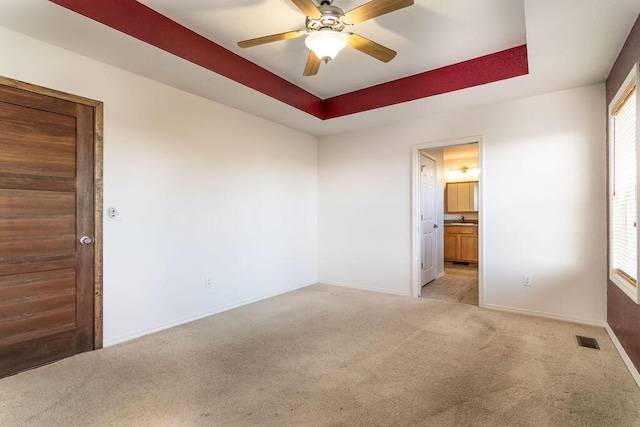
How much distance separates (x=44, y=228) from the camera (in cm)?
239

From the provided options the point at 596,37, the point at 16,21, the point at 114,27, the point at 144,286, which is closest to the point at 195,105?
the point at 114,27

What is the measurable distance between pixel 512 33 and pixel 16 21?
3738 mm

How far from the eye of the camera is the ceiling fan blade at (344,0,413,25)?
181 centimetres

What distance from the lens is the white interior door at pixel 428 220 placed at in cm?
469

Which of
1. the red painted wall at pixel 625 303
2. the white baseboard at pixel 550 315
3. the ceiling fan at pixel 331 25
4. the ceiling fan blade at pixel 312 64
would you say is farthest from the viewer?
the white baseboard at pixel 550 315

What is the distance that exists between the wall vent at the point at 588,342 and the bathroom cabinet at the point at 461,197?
4728 mm

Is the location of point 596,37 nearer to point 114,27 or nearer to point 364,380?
point 364,380

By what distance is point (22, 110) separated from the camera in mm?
2285

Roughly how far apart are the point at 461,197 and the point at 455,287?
10.9 feet

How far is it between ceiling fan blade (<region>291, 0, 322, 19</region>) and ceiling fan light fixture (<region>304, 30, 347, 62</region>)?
11 cm

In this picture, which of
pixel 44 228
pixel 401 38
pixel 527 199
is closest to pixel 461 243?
pixel 527 199

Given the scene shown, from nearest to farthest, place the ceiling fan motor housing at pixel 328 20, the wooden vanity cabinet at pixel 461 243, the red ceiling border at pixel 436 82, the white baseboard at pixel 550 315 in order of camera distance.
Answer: the ceiling fan motor housing at pixel 328 20, the red ceiling border at pixel 436 82, the white baseboard at pixel 550 315, the wooden vanity cabinet at pixel 461 243

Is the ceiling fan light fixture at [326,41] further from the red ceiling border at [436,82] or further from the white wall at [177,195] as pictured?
the white wall at [177,195]

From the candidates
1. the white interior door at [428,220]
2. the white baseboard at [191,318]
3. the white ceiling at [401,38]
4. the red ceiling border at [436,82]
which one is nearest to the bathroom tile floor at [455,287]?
the white interior door at [428,220]
